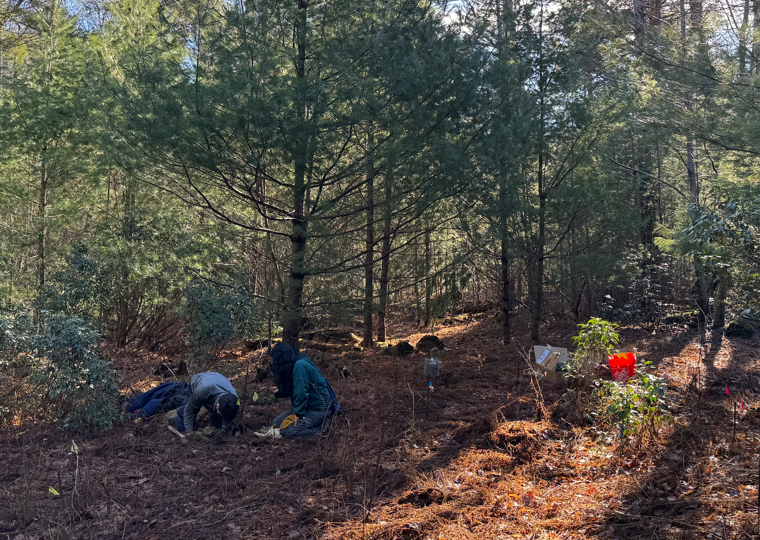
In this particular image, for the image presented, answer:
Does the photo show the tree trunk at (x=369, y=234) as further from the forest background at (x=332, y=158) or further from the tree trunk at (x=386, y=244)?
the tree trunk at (x=386, y=244)

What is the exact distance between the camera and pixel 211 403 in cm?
563

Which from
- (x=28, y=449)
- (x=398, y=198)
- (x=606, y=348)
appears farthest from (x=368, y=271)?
(x=28, y=449)

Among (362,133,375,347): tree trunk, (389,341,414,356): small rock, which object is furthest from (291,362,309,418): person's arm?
(389,341,414,356): small rock

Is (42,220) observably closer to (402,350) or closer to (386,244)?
(386,244)

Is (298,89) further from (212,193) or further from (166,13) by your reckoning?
(212,193)

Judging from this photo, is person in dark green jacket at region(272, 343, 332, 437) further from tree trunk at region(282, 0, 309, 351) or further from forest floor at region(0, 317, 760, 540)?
tree trunk at region(282, 0, 309, 351)

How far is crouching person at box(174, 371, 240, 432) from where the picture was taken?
5574mm

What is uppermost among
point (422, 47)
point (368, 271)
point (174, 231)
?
point (422, 47)

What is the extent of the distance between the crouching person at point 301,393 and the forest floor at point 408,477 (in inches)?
7.2

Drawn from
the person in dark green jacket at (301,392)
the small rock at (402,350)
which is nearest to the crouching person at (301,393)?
the person in dark green jacket at (301,392)

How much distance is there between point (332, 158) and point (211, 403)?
3250 millimetres

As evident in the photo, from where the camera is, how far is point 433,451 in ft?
16.1

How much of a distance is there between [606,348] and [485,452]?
1853 mm

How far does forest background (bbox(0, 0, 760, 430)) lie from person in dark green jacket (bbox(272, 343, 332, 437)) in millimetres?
1518
